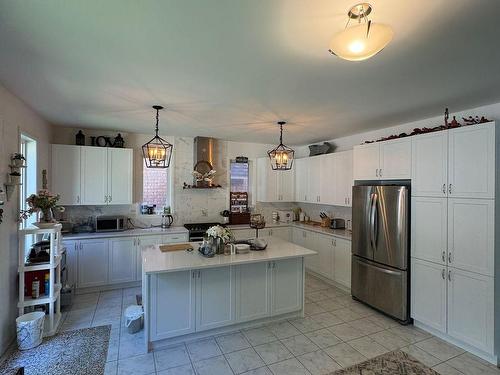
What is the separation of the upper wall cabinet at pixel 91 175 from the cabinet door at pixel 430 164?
4.33 meters

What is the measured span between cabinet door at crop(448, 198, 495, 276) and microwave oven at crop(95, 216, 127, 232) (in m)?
4.72

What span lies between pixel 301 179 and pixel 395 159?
95.6 inches

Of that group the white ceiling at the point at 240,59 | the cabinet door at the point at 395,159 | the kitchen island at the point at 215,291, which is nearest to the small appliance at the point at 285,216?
the kitchen island at the point at 215,291

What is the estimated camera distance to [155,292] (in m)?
2.72

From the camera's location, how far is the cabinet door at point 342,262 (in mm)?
Answer: 4227

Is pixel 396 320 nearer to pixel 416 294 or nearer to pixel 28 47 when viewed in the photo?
pixel 416 294

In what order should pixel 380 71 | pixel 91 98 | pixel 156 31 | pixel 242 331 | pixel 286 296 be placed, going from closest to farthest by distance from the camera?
pixel 156 31 → pixel 380 71 → pixel 91 98 → pixel 242 331 → pixel 286 296

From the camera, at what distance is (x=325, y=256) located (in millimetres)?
4738

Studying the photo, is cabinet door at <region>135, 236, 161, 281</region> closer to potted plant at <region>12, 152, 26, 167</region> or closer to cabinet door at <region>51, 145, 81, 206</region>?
cabinet door at <region>51, 145, 81, 206</region>

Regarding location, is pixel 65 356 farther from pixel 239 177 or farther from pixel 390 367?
pixel 239 177

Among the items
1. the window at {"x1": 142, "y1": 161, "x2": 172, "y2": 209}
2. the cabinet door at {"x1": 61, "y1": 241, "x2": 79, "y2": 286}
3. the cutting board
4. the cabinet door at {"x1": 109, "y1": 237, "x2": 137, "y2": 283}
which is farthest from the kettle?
the cutting board

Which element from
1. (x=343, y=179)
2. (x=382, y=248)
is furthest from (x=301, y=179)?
(x=382, y=248)

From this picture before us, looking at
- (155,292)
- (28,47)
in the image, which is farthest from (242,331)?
(28,47)

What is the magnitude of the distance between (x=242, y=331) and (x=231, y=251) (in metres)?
0.94
